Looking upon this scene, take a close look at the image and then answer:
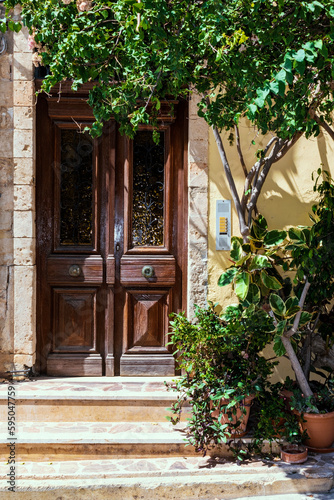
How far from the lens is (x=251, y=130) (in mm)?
4871

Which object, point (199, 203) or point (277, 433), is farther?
point (199, 203)

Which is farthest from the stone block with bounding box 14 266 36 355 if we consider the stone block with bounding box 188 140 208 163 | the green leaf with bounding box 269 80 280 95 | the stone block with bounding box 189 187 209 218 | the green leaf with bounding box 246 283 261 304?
the green leaf with bounding box 269 80 280 95

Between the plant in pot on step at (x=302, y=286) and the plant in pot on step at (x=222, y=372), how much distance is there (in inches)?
7.0

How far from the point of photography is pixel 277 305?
12.8 ft

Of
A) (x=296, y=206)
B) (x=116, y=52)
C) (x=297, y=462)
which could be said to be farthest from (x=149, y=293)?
(x=116, y=52)

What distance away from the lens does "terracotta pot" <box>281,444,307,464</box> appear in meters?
3.83

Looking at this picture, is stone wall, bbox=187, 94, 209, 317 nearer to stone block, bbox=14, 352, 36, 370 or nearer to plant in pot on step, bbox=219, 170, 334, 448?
plant in pot on step, bbox=219, 170, 334, 448

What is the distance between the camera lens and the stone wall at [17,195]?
4.74 m

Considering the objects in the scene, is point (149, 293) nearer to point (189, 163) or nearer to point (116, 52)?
point (189, 163)

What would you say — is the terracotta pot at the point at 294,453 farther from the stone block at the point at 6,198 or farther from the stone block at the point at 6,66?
the stone block at the point at 6,66

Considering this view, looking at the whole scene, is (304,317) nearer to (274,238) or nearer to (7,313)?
(274,238)

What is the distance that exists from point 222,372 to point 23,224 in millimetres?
2267

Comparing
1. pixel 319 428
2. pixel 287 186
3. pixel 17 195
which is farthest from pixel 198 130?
pixel 319 428

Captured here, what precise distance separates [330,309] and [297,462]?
159 cm
